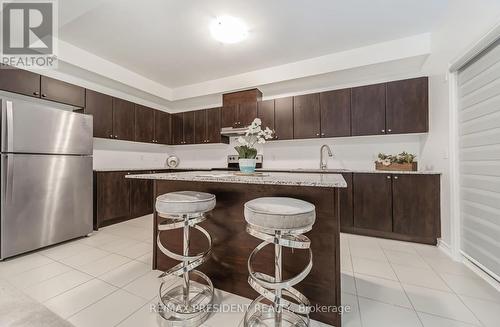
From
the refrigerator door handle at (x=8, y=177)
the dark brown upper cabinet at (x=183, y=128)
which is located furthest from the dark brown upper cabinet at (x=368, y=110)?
the refrigerator door handle at (x=8, y=177)

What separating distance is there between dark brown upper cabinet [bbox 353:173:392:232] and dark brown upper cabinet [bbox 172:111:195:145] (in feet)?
11.0

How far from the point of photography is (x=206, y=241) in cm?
173

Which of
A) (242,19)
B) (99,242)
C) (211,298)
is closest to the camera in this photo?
(211,298)

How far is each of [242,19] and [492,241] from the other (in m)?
3.24

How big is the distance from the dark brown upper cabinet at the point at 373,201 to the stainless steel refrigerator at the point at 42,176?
3.74 metres

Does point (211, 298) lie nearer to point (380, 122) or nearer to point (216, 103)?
point (380, 122)

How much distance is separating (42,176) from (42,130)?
1.74ft

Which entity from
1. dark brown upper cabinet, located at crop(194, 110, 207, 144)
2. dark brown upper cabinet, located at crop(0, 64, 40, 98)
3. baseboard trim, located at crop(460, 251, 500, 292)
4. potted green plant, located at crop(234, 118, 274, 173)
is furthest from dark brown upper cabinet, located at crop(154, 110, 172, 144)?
baseboard trim, located at crop(460, 251, 500, 292)

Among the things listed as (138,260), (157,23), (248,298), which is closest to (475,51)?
(248,298)

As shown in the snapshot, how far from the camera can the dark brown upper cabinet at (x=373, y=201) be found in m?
2.68

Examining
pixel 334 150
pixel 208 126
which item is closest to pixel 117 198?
pixel 208 126

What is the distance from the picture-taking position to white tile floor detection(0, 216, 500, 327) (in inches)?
52.5

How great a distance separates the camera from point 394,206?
2639 millimetres

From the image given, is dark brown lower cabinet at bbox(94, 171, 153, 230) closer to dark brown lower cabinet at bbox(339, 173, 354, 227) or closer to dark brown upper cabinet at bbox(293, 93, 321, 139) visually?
dark brown upper cabinet at bbox(293, 93, 321, 139)
